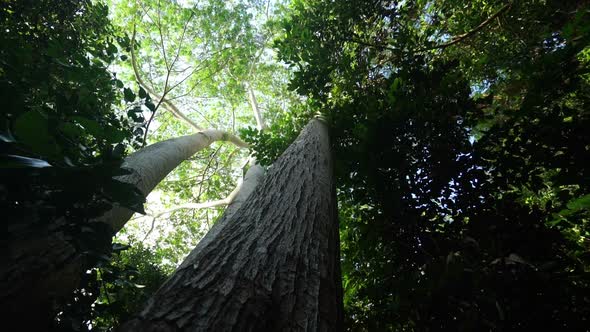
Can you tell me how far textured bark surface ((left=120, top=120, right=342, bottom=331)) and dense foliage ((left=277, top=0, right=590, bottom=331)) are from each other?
976mm

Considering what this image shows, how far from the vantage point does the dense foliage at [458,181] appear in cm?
168

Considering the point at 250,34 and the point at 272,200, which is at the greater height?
the point at 250,34

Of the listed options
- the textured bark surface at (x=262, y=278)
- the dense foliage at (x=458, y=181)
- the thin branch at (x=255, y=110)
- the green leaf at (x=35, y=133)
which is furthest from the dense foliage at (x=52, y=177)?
the thin branch at (x=255, y=110)

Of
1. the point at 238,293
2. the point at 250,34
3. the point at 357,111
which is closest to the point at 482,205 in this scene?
the point at 357,111

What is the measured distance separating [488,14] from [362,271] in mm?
4137

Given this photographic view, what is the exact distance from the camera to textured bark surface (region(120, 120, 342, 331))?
811mm

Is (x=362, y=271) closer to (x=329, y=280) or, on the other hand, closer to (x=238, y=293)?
(x=329, y=280)

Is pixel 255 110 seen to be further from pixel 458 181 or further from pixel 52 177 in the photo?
pixel 52 177

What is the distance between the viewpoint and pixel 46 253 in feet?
4.29

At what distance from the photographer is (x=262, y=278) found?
3.29ft

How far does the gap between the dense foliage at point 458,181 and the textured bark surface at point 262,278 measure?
38.4 inches

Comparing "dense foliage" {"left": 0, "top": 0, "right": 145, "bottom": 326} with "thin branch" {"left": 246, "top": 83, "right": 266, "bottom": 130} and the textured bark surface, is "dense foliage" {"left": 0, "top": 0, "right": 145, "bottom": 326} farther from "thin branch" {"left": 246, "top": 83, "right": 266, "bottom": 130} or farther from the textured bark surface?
"thin branch" {"left": 246, "top": 83, "right": 266, "bottom": 130}

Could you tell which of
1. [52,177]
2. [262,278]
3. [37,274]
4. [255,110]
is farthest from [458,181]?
[255,110]

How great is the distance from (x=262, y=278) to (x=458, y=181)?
220cm
